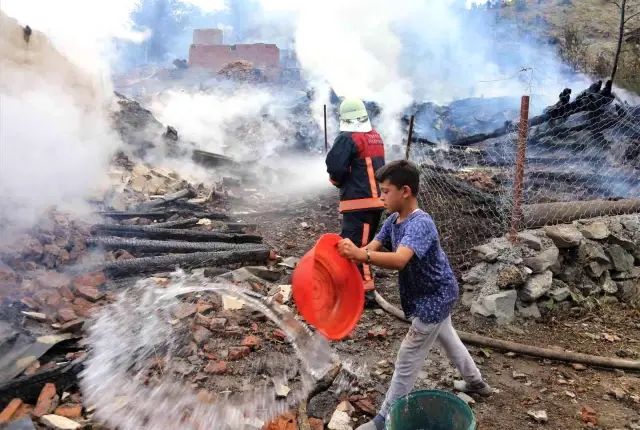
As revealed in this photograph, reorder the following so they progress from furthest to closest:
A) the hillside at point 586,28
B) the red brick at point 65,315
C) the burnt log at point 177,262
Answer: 1. the hillside at point 586,28
2. the burnt log at point 177,262
3. the red brick at point 65,315

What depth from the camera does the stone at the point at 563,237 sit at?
4.42 metres

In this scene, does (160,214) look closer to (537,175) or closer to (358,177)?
(358,177)

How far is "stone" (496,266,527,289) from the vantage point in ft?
13.5

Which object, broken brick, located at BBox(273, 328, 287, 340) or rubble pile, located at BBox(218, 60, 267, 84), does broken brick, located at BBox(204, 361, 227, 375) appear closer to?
broken brick, located at BBox(273, 328, 287, 340)

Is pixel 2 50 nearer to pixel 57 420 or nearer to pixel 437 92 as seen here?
pixel 57 420

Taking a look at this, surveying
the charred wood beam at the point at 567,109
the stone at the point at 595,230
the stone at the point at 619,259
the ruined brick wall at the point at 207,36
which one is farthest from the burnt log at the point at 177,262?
the ruined brick wall at the point at 207,36

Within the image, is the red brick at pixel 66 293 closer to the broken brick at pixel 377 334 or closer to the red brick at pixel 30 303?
the red brick at pixel 30 303

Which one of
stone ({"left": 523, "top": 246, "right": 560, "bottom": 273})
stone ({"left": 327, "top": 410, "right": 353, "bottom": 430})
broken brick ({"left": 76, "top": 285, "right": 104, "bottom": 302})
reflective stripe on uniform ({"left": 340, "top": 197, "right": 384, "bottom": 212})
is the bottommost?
stone ({"left": 327, "top": 410, "right": 353, "bottom": 430})

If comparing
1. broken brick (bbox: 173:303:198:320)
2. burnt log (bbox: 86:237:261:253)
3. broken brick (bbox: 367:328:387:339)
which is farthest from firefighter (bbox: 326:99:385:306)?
burnt log (bbox: 86:237:261:253)

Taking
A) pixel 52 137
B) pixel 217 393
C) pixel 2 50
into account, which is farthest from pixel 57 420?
pixel 2 50

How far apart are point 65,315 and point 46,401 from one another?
42.6 inches

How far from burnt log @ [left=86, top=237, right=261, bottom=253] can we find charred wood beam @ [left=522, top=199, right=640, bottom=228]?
3110 millimetres

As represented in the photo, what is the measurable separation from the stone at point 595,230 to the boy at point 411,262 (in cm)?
260

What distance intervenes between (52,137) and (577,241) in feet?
24.3
